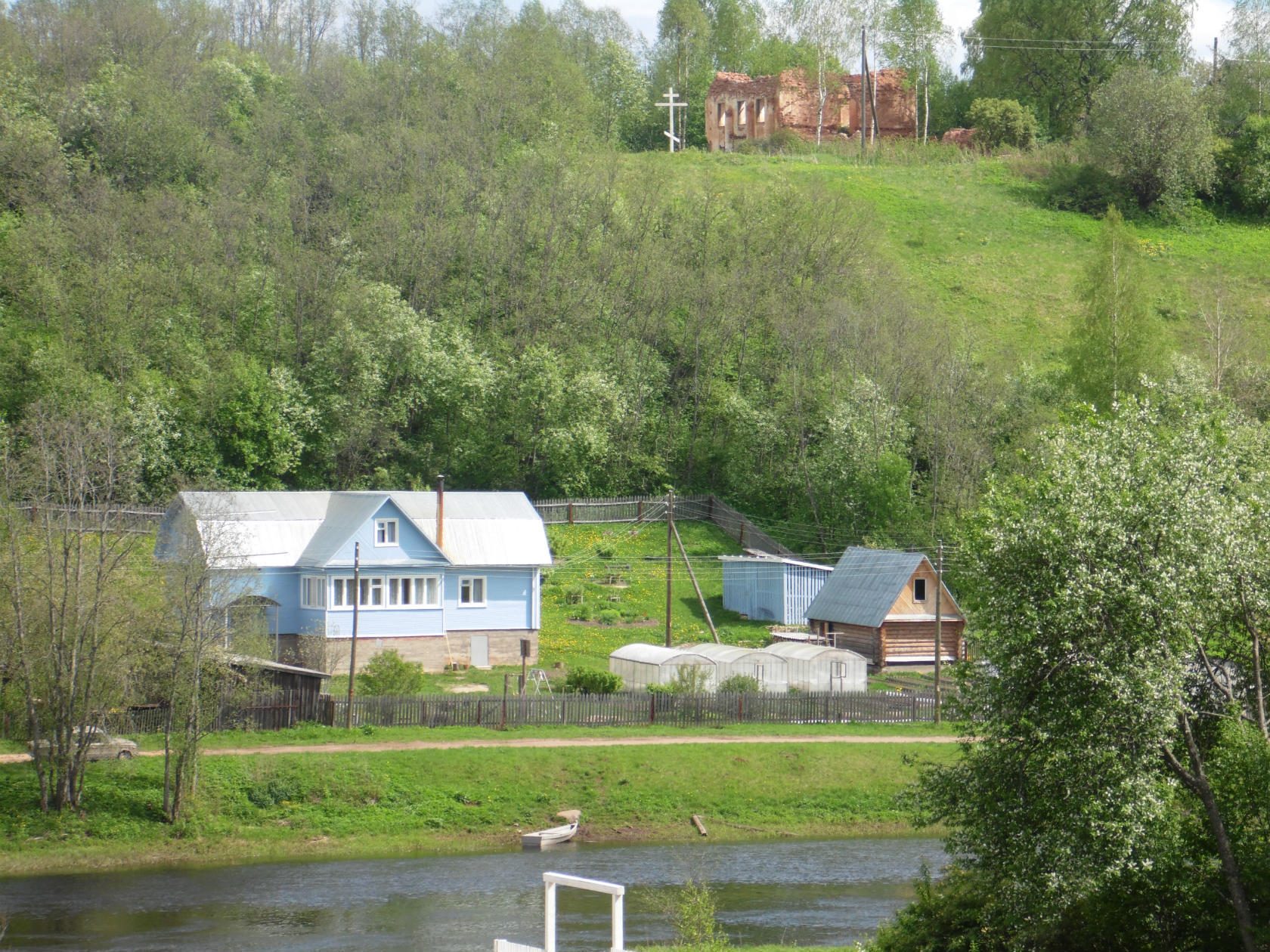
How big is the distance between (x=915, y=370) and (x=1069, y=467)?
5174 cm

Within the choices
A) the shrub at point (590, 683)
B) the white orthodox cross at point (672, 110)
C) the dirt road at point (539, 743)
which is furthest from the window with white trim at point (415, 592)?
the white orthodox cross at point (672, 110)

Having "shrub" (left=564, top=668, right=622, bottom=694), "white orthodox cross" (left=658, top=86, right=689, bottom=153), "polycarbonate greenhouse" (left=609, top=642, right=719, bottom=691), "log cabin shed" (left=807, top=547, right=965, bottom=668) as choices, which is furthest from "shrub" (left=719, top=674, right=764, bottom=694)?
"white orthodox cross" (left=658, top=86, right=689, bottom=153)

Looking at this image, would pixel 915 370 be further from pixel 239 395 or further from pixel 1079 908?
pixel 1079 908

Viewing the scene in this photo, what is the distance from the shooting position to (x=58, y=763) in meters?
30.9

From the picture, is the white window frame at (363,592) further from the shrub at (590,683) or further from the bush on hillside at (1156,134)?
the bush on hillside at (1156,134)

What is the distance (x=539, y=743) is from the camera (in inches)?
1442

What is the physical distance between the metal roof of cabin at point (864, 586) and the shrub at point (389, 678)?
59.9 ft

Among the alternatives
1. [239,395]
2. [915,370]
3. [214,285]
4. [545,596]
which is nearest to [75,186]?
[214,285]

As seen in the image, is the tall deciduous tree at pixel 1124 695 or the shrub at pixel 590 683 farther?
the shrub at pixel 590 683

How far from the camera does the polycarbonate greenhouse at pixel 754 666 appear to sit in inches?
1681

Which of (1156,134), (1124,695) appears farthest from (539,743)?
(1156,134)

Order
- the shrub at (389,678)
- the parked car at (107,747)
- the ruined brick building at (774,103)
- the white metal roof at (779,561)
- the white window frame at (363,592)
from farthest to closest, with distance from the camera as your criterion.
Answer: the ruined brick building at (774,103) → the white metal roof at (779,561) → the white window frame at (363,592) → the shrub at (389,678) → the parked car at (107,747)

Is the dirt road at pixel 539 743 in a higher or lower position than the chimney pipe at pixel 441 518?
lower

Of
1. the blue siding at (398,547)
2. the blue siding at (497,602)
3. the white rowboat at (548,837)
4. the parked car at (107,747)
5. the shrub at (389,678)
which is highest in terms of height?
the blue siding at (398,547)
